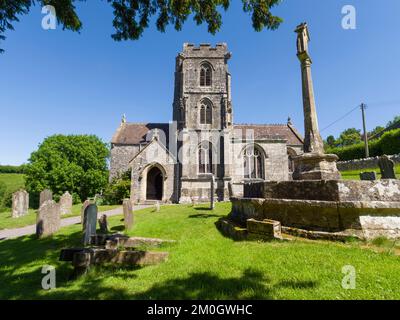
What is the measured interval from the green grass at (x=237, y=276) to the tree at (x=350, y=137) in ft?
224

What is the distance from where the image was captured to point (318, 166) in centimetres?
523

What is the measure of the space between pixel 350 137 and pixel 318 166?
220 feet

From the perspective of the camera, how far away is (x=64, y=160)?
26469mm

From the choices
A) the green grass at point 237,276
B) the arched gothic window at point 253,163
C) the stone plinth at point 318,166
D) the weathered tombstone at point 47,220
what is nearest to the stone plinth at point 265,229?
the green grass at point 237,276

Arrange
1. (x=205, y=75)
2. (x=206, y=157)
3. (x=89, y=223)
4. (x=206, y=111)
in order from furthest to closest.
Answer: (x=205, y=75) → (x=206, y=111) → (x=206, y=157) → (x=89, y=223)

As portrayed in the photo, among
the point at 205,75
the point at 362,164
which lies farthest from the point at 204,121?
the point at 362,164

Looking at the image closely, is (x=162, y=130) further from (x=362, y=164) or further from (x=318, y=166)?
(x=318, y=166)

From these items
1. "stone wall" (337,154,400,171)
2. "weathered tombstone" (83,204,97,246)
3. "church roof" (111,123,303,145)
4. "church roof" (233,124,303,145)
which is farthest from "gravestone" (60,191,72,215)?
Result: "stone wall" (337,154,400,171)

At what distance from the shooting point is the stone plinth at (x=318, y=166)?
511 centimetres

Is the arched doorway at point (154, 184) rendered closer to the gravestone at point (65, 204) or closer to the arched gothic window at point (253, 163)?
the gravestone at point (65, 204)

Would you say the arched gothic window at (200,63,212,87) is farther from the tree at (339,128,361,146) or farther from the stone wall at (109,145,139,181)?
the tree at (339,128,361,146)
